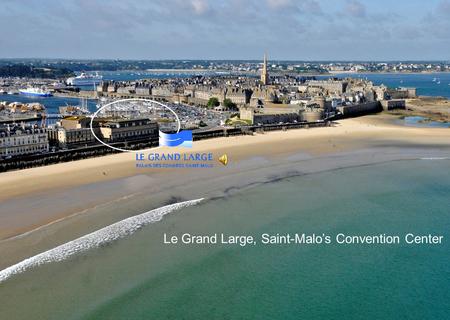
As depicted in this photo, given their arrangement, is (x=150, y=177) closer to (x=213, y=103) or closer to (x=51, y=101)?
(x=213, y=103)

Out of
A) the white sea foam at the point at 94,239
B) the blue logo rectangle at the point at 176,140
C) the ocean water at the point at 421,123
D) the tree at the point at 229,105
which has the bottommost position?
the white sea foam at the point at 94,239

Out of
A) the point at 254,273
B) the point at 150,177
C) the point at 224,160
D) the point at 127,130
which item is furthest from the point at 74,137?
the point at 254,273

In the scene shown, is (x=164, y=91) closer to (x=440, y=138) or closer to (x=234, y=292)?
(x=440, y=138)

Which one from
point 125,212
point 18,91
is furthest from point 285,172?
point 18,91

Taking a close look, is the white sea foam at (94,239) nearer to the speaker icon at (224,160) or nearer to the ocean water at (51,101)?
the speaker icon at (224,160)

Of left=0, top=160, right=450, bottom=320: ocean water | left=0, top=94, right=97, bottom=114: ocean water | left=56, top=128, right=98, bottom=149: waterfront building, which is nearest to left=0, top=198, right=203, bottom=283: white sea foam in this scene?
left=0, top=160, right=450, bottom=320: ocean water

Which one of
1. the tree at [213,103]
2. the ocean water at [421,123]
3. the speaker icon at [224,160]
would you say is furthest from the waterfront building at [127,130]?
the ocean water at [421,123]
